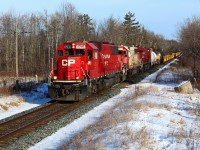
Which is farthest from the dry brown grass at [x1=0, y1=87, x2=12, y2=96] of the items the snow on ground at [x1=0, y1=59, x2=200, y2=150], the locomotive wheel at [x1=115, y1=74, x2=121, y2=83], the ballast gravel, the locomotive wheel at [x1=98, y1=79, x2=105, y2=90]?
the locomotive wheel at [x1=115, y1=74, x2=121, y2=83]

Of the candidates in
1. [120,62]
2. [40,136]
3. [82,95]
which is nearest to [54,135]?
[40,136]

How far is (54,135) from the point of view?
11875 mm

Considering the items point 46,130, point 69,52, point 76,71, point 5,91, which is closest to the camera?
point 46,130

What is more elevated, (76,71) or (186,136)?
(76,71)

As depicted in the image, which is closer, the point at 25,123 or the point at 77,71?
the point at 25,123

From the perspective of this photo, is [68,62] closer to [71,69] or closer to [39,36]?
[71,69]

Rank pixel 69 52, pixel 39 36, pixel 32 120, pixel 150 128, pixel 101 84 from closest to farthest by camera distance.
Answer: pixel 150 128, pixel 32 120, pixel 69 52, pixel 101 84, pixel 39 36

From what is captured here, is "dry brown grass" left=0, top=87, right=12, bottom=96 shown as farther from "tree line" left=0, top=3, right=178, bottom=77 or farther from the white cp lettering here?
"tree line" left=0, top=3, right=178, bottom=77

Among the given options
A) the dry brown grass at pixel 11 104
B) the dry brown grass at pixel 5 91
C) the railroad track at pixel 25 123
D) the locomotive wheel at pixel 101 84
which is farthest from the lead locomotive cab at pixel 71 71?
the dry brown grass at pixel 5 91

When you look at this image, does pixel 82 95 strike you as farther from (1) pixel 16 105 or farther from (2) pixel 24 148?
(2) pixel 24 148

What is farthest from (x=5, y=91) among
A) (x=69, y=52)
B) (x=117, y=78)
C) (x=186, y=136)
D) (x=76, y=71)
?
(x=186, y=136)

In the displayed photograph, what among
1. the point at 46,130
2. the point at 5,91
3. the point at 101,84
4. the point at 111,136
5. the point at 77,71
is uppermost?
the point at 77,71

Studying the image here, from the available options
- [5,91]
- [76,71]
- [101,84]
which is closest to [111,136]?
[76,71]

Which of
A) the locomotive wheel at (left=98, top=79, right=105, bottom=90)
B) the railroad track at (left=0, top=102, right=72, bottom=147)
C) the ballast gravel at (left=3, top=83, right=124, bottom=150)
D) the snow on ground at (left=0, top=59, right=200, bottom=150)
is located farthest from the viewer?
the locomotive wheel at (left=98, top=79, right=105, bottom=90)
